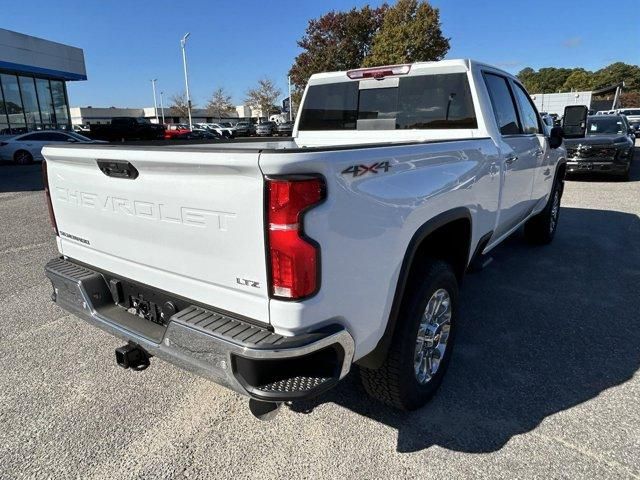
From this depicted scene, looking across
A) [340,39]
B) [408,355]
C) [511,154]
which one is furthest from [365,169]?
[340,39]

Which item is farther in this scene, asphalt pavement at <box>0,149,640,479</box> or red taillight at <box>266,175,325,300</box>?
asphalt pavement at <box>0,149,640,479</box>

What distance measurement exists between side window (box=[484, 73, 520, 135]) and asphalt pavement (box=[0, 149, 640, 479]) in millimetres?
1618

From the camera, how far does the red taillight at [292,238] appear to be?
1.70 m

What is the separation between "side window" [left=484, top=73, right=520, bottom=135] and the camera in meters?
3.78

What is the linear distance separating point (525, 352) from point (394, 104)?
89.7 inches

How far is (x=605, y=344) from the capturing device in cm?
348

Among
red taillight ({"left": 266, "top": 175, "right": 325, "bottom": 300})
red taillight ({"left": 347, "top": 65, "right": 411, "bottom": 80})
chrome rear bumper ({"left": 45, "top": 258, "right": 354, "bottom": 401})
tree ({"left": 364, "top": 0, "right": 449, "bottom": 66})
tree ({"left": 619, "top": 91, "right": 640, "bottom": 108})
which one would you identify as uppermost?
tree ({"left": 364, "top": 0, "right": 449, "bottom": 66})

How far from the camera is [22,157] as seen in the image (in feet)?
58.6

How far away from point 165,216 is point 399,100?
8.36 feet

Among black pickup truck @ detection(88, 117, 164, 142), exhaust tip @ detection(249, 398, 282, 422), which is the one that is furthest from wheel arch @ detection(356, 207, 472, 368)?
black pickup truck @ detection(88, 117, 164, 142)

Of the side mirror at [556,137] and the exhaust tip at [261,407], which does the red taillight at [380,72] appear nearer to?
the side mirror at [556,137]

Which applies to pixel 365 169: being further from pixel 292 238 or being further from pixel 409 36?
pixel 409 36

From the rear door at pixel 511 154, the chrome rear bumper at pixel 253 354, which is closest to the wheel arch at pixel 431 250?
the chrome rear bumper at pixel 253 354

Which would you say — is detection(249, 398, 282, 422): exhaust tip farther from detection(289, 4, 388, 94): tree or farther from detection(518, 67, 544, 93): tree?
detection(518, 67, 544, 93): tree
